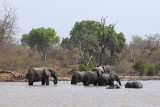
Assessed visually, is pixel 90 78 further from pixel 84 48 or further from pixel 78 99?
pixel 84 48

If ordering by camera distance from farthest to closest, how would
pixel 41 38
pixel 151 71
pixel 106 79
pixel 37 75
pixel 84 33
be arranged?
pixel 84 33
pixel 41 38
pixel 151 71
pixel 37 75
pixel 106 79

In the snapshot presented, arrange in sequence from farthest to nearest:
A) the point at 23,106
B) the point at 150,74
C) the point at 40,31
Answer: the point at 40,31, the point at 150,74, the point at 23,106

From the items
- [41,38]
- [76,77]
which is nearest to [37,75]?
[76,77]

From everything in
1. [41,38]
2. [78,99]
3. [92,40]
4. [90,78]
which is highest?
[41,38]

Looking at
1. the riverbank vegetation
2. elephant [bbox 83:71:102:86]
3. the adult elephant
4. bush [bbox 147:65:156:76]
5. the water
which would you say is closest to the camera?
the water

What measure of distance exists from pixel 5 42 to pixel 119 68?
18498 millimetres

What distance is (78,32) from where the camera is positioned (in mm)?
79438

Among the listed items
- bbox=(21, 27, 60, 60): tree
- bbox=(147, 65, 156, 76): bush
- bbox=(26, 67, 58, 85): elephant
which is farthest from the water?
bbox=(21, 27, 60, 60): tree

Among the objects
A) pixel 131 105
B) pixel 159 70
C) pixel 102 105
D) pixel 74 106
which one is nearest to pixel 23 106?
pixel 74 106

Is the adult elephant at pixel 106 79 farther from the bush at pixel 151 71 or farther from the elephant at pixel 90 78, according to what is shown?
the bush at pixel 151 71

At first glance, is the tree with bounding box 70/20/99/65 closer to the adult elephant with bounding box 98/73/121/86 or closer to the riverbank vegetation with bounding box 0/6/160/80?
the riverbank vegetation with bounding box 0/6/160/80

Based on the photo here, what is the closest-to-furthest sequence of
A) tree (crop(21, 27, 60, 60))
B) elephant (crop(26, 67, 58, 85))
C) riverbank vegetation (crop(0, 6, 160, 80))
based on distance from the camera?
elephant (crop(26, 67, 58, 85)) < riverbank vegetation (crop(0, 6, 160, 80)) < tree (crop(21, 27, 60, 60))

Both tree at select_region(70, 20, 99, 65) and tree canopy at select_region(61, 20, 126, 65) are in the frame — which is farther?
tree at select_region(70, 20, 99, 65)

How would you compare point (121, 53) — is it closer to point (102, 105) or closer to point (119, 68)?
point (119, 68)
